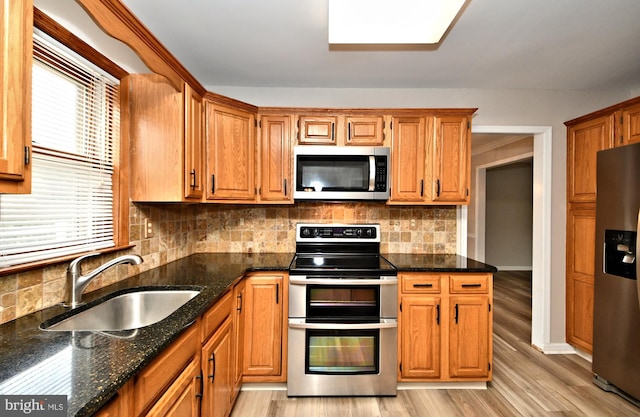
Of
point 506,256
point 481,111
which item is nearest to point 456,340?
point 481,111

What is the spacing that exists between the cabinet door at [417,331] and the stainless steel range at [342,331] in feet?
0.28

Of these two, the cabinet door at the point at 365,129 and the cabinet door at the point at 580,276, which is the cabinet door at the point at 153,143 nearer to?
the cabinet door at the point at 365,129

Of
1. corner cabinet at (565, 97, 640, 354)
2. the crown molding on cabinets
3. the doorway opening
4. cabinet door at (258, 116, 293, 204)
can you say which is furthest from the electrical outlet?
corner cabinet at (565, 97, 640, 354)

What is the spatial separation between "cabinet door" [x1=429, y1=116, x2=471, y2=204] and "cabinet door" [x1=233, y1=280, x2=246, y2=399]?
1756 millimetres

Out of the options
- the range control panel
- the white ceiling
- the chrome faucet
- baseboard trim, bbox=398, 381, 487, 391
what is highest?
the white ceiling

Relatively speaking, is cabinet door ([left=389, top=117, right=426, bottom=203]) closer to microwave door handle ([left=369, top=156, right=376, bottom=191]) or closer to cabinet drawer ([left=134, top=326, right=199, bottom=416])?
microwave door handle ([left=369, top=156, right=376, bottom=191])

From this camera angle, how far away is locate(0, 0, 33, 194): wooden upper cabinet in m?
0.81

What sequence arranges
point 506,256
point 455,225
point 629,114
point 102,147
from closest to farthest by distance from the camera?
point 102,147, point 629,114, point 455,225, point 506,256

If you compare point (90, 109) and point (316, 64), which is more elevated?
point (316, 64)

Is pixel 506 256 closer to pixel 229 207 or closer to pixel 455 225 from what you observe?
pixel 455 225

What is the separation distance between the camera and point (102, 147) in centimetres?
181

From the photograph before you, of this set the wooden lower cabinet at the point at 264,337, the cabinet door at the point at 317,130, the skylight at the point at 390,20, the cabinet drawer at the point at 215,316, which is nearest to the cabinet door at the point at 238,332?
the wooden lower cabinet at the point at 264,337

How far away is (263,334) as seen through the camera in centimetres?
227

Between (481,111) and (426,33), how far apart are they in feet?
5.22
